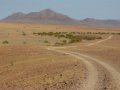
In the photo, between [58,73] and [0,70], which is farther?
[0,70]

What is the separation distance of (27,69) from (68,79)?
619 centimetres

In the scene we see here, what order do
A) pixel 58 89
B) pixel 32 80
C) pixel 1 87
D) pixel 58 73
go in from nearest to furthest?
pixel 58 89, pixel 1 87, pixel 32 80, pixel 58 73

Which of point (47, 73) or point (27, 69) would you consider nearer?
point (47, 73)

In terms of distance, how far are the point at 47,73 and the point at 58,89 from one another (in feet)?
18.3

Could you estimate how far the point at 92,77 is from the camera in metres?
17.5

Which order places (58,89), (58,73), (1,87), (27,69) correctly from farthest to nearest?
(27,69)
(58,73)
(1,87)
(58,89)

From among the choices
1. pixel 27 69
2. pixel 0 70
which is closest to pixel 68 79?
pixel 27 69

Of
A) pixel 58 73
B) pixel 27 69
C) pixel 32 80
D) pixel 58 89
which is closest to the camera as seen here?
pixel 58 89

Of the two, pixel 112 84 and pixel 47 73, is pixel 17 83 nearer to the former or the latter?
pixel 47 73

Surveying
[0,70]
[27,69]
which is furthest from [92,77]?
[0,70]

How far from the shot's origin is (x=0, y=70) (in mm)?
24016

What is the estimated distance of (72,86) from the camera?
1512 centimetres

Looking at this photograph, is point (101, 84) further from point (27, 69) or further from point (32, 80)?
point (27, 69)

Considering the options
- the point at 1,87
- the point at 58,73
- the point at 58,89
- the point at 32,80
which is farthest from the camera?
the point at 58,73
